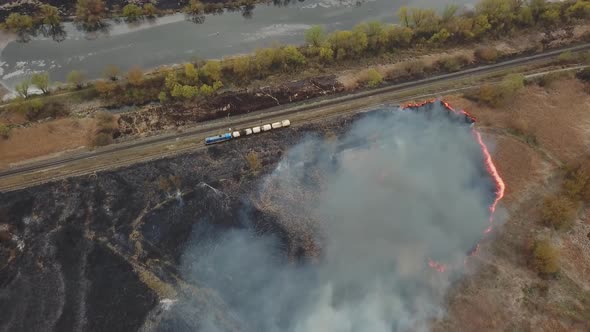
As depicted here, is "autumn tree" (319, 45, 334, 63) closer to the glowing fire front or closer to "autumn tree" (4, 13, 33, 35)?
the glowing fire front

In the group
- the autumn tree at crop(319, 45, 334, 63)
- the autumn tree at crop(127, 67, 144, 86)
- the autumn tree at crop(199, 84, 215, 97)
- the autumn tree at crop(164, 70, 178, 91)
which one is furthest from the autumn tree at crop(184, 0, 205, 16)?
the autumn tree at crop(319, 45, 334, 63)

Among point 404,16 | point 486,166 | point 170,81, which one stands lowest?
point 486,166

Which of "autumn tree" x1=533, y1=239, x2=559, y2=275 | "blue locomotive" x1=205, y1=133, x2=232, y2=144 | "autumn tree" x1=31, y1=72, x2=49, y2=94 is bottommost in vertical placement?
"autumn tree" x1=533, y1=239, x2=559, y2=275

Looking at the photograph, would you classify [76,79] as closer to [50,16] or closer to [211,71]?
[50,16]

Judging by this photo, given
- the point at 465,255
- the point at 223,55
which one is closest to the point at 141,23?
the point at 223,55

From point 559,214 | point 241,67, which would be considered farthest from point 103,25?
point 559,214

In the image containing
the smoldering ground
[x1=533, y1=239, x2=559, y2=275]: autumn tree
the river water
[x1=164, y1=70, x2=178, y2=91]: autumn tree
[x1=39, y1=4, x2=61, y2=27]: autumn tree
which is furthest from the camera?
[x1=39, y1=4, x2=61, y2=27]: autumn tree
